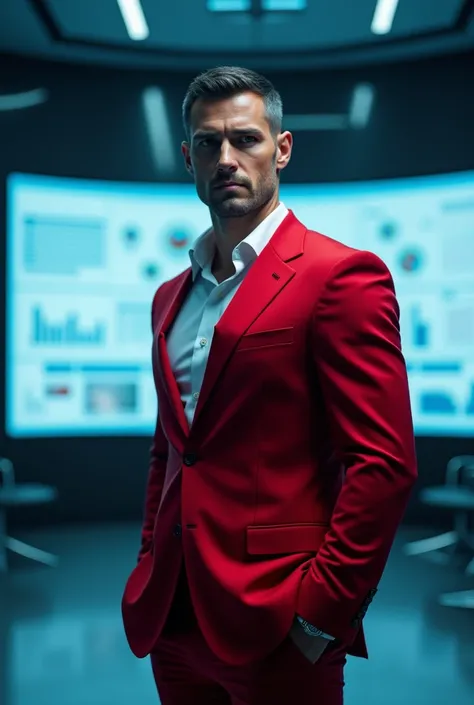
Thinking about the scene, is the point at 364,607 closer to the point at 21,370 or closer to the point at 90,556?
the point at 90,556

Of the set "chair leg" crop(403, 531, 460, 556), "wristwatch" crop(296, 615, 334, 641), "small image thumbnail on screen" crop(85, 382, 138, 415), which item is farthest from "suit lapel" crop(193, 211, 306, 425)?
"small image thumbnail on screen" crop(85, 382, 138, 415)

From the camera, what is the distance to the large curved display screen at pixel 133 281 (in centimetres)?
564

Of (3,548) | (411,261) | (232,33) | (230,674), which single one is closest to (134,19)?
(232,33)

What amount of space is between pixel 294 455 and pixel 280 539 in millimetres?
144

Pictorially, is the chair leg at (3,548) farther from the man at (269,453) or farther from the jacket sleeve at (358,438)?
the jacket sleeve at (358,438)

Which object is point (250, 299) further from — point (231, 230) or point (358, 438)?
point (358, 438)

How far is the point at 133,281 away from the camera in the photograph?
5961mm

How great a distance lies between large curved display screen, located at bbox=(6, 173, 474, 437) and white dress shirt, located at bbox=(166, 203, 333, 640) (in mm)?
4402

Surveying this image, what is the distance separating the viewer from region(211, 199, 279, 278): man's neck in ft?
4.63

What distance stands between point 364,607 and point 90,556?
4.08 m

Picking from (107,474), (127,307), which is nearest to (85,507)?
(107,474)

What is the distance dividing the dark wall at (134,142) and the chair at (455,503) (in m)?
0.20

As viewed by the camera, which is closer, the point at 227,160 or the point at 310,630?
the point at 310,630

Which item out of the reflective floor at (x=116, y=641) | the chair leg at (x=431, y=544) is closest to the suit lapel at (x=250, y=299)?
the reflective floor at (x=116, y=641)
